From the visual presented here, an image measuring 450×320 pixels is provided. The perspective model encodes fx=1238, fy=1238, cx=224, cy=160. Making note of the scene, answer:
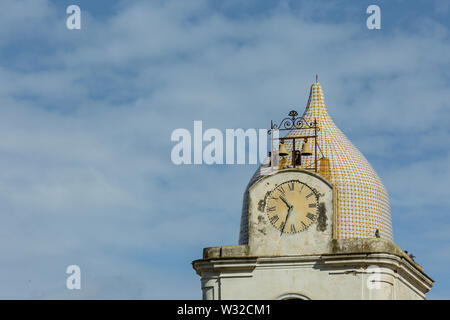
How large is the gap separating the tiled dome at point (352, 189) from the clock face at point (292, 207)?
12.0 metres

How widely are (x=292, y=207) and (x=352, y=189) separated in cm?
1596

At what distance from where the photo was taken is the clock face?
50.1 meters

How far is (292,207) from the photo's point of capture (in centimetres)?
5038

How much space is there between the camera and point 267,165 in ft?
183

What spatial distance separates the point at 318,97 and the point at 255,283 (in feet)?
78.2

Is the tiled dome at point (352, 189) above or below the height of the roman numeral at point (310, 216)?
above

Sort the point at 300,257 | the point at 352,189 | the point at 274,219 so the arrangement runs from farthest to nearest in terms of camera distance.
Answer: the point at 352,189, the point at 274,219, the point at 300,257

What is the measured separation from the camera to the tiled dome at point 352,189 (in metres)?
65.0

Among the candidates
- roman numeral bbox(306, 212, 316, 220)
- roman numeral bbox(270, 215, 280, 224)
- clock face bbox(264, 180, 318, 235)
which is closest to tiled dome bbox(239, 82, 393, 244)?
clock face bbox(264, 180, 318, 235)

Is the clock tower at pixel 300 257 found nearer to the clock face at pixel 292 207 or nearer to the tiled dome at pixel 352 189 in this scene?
the clock face at pixel 292 207

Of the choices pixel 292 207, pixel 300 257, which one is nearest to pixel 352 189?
pixel 292 207

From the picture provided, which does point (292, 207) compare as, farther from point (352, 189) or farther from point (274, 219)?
point (352, 189)

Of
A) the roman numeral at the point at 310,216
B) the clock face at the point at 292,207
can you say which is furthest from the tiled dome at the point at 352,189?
the roman numeral at the point at 310,216
